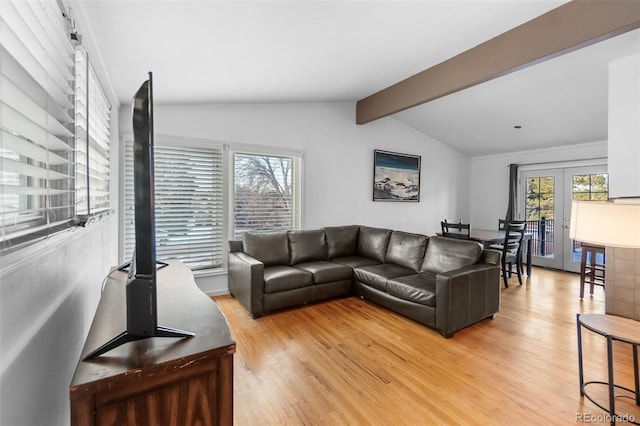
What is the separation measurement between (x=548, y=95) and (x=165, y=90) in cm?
495

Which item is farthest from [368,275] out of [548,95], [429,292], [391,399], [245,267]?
[548,95]

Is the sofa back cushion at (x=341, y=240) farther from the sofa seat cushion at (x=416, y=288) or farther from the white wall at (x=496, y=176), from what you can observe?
the white wall at (x=496, y=176)

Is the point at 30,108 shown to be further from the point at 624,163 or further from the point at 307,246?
the point at 624,163

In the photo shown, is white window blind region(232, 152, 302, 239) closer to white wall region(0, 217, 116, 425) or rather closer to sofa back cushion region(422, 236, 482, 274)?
sofa back cushion region(422, 236, 482, 274)

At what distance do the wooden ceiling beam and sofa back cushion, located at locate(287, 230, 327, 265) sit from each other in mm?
2195

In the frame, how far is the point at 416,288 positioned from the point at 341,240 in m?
1.63

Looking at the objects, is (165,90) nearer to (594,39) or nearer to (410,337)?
(410,337)

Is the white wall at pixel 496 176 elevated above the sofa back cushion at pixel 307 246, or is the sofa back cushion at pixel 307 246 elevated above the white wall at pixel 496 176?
the white wall at pixel 496 176

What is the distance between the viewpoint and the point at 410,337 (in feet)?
9.05

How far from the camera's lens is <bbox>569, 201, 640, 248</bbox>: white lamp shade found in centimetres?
152

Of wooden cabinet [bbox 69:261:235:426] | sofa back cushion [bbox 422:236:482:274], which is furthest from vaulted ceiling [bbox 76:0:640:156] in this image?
sofa back cushion [bbox 422:236:482:274]

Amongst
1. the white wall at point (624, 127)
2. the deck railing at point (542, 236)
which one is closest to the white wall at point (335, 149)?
the deck railing at point (542, 236)

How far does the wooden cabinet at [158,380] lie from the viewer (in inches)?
30.4

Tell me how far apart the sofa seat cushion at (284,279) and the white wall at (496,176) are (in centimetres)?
523
